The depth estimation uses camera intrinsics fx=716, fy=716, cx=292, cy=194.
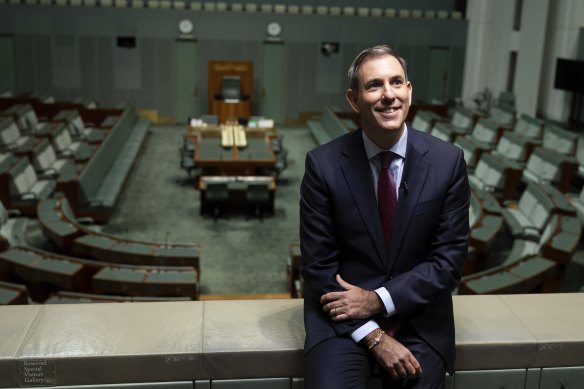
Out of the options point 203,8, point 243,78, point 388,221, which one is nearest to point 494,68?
point 243,78

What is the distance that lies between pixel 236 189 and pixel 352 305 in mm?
9645

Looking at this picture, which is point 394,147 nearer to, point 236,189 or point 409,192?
point 409,192

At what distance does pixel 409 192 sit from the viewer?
7.93ft

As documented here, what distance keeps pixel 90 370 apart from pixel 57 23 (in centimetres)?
1904

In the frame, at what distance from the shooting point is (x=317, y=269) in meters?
2.42

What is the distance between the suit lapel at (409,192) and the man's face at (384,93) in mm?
130

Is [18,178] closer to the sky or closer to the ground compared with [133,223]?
closer to the sky

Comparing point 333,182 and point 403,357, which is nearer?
point 403,357

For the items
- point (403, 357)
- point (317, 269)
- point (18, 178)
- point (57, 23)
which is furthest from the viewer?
point (57, 23)

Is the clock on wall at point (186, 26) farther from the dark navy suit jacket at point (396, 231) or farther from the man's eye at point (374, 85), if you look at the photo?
the man's eye at point (374, 85)

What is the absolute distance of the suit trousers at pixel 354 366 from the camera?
2240 mm

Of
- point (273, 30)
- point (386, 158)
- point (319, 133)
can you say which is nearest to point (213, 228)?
point (319, 133)

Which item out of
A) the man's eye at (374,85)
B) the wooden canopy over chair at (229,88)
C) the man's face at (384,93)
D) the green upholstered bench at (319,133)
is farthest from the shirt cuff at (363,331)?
the wooden canopy over chair at (229,88)

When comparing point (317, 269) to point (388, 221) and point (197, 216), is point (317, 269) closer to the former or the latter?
point (388, 221)
